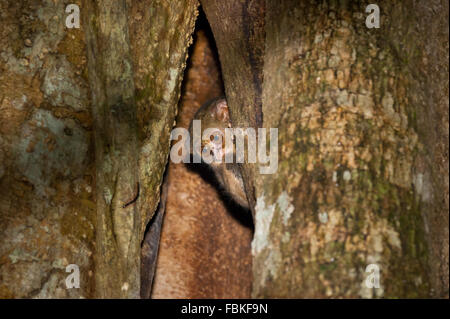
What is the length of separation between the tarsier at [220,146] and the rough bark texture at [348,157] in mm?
1930

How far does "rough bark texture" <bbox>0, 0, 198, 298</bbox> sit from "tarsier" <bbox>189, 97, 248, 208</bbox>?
1330 millimetres

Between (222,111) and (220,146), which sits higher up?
(222,111)

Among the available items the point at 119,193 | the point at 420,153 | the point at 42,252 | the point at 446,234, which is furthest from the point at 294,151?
the point at 42,252

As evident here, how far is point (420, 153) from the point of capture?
2029mm

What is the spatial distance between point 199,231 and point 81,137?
7.80 feet

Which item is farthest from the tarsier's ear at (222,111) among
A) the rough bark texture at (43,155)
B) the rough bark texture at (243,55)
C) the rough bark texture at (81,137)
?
the rough bark texture at (43,155)

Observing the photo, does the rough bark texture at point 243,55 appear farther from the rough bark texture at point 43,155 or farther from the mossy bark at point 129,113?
the rough bark texture at point 43,155

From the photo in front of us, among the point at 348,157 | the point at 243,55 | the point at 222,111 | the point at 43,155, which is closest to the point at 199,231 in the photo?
the point at 222,111

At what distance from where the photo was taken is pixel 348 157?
→ 1.94 m

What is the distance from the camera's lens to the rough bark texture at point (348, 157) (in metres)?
1.83

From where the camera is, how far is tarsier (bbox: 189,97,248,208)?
14.0ft

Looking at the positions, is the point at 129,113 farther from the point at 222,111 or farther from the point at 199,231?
the point at 199,231

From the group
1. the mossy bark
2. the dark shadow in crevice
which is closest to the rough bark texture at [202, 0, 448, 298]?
the mossy bark
